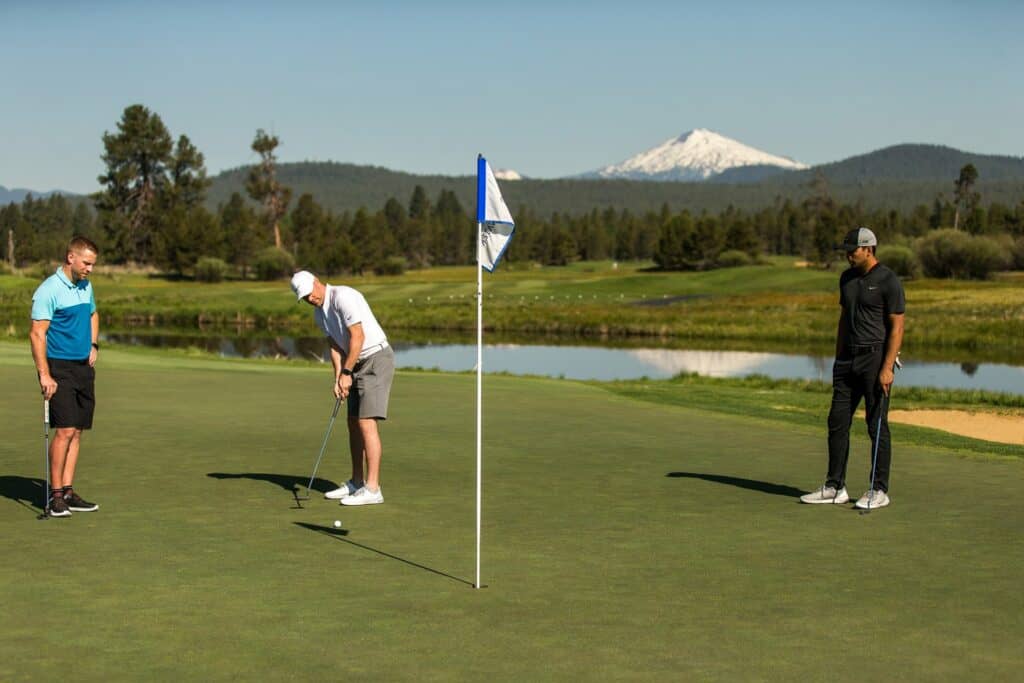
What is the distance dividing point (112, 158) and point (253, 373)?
5112 inches

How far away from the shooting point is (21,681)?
678cm

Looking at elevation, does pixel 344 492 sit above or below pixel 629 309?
above

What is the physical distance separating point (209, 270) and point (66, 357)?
125 meters

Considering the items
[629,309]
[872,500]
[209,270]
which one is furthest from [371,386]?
[209,270]

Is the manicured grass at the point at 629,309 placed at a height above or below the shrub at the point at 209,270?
below

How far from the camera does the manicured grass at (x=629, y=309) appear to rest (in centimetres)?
6612

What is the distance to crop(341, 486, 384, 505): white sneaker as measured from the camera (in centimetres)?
1208

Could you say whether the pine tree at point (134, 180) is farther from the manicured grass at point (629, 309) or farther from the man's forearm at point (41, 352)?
the man's forearm at point (41, 352)

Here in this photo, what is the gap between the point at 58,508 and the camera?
11289 millimetres

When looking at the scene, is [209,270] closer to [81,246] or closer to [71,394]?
[71,394]

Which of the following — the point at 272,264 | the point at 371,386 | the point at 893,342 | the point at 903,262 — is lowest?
the point at 371,386

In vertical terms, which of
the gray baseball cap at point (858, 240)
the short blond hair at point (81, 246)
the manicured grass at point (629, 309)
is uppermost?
the gray baseball cap at point (858, 240)

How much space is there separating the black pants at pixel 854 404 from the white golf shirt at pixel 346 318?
4.41 meters

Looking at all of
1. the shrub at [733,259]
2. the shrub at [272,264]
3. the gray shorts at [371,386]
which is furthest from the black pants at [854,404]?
the shrub at [733,259]
